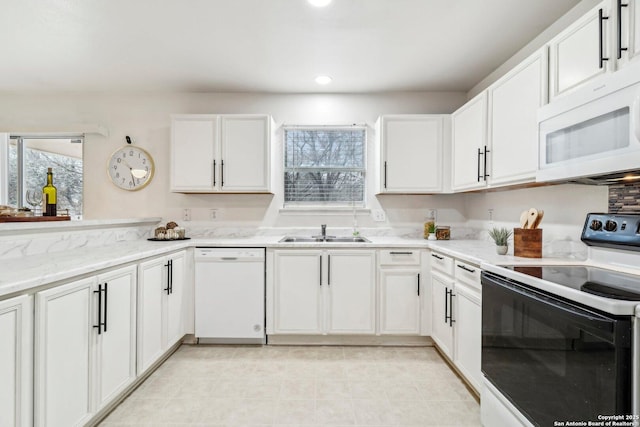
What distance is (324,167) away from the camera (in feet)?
11.7

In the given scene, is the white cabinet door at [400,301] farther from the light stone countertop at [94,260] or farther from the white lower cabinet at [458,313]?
the light stone countertop at [94,260]

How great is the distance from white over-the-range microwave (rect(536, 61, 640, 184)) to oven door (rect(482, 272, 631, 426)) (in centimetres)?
58

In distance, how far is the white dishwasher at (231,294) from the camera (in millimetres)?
2812

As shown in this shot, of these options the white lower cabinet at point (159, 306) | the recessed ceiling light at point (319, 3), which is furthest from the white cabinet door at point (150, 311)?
the recessed ceiling light at point (319, 3)

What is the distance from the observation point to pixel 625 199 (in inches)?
62.7

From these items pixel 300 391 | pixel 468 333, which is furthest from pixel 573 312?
pixel 300 391

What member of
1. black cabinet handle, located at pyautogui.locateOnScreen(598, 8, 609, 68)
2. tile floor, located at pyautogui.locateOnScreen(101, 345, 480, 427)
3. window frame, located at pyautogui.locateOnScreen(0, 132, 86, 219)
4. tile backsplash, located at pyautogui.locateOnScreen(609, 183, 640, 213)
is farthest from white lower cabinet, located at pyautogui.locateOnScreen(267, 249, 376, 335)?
window frame, located at pyautogui.locateOnScreen(0, 132, 86, 219)

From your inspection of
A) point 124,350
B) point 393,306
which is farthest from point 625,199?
point 124,350

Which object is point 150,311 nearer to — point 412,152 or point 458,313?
point 458,313

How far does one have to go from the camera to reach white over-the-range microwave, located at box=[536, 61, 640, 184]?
117 cm

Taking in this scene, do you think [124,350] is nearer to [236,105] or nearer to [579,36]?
[236,105]

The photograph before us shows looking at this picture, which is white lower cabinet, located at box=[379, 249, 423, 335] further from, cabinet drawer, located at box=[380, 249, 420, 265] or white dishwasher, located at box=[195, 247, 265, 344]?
white dishwasher, located at box=[195, 247, 265, 344]

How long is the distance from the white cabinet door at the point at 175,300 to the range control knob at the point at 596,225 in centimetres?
280

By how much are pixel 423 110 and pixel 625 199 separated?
7.12 ft
